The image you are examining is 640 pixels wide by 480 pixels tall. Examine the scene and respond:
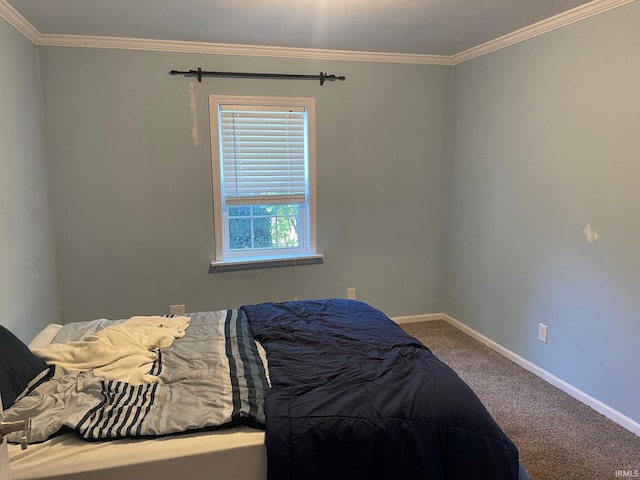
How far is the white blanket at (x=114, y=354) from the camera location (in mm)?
1833

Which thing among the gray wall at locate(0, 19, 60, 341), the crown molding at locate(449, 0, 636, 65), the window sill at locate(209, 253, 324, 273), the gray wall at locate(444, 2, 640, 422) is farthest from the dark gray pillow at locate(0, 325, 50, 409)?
the crown molding at locate(449, 0, 636, 65)

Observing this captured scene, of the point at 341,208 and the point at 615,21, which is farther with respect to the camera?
the point at 341,208

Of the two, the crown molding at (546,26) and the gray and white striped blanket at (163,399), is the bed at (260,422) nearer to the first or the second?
the gray and white striped blanket at (163,399)

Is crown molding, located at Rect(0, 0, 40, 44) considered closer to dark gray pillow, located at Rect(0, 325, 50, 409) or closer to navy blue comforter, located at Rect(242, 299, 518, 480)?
dark gray pillow, located at Rect(0, 325, 50, 409)

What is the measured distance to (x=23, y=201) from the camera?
9.07 ft

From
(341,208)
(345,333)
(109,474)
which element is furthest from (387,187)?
(109,474)

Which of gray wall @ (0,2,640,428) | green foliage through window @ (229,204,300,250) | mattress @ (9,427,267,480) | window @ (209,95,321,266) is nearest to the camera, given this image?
mattress @ (9,427,267,480)

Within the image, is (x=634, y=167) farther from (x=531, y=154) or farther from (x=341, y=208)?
(x=341, y=208)

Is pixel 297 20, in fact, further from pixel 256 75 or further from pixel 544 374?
pixel 544 374

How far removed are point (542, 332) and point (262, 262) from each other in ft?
7.18

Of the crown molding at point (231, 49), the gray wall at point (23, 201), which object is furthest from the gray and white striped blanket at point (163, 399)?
the crown molding at point (231, 49)

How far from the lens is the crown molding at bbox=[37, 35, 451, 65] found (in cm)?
309

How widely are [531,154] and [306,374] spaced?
2.29 metres

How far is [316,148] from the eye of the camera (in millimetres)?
3689
